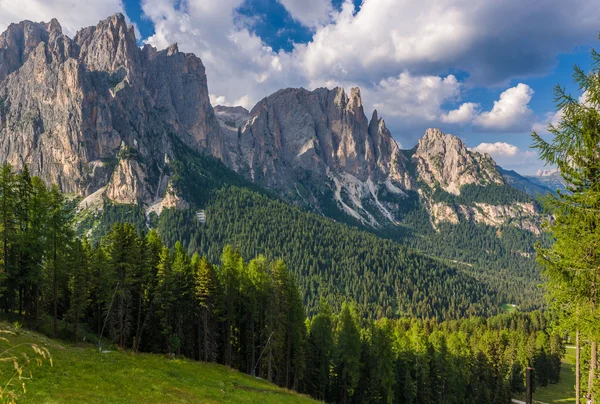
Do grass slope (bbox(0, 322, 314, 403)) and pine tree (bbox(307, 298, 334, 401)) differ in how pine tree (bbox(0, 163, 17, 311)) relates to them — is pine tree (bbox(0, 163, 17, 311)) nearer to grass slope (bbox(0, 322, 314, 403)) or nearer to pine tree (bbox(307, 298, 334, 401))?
A: grass slope (bbox(0, 322, 314, 403))

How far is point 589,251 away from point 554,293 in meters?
3.24

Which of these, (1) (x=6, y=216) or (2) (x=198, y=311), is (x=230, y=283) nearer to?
(2) (x=198, y=311)

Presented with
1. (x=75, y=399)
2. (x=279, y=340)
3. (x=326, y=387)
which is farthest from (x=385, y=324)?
(x=75, y=399)

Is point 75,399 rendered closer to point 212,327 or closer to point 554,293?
point 554,293

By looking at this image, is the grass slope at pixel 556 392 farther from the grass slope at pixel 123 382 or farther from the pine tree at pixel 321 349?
the grass slope at pixel 123 382

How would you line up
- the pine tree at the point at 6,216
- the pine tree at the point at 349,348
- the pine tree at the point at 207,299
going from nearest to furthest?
1. the pine tree at the point at 6,216
2. the pine tree at the point at 207,299
3. the pine tree at the point at 349,348

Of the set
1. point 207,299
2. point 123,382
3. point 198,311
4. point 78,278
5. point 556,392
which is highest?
point 78,278

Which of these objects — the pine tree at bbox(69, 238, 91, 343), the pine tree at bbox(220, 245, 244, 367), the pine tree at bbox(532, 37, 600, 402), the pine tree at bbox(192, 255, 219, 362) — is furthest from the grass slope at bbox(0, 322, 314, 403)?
the pine tree at bbox(532, 37, 600, 402)

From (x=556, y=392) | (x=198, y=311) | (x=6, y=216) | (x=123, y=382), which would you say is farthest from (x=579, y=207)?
(x=556, y=392)

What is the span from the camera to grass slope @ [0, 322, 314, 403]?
22969 mm

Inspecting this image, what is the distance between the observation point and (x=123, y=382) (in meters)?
28.3

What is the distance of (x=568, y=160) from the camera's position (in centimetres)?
2000

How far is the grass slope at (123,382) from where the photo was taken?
75.4ft

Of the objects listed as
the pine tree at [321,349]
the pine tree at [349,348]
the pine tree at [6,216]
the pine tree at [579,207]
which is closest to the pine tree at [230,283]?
the pine tree at [321,349]
